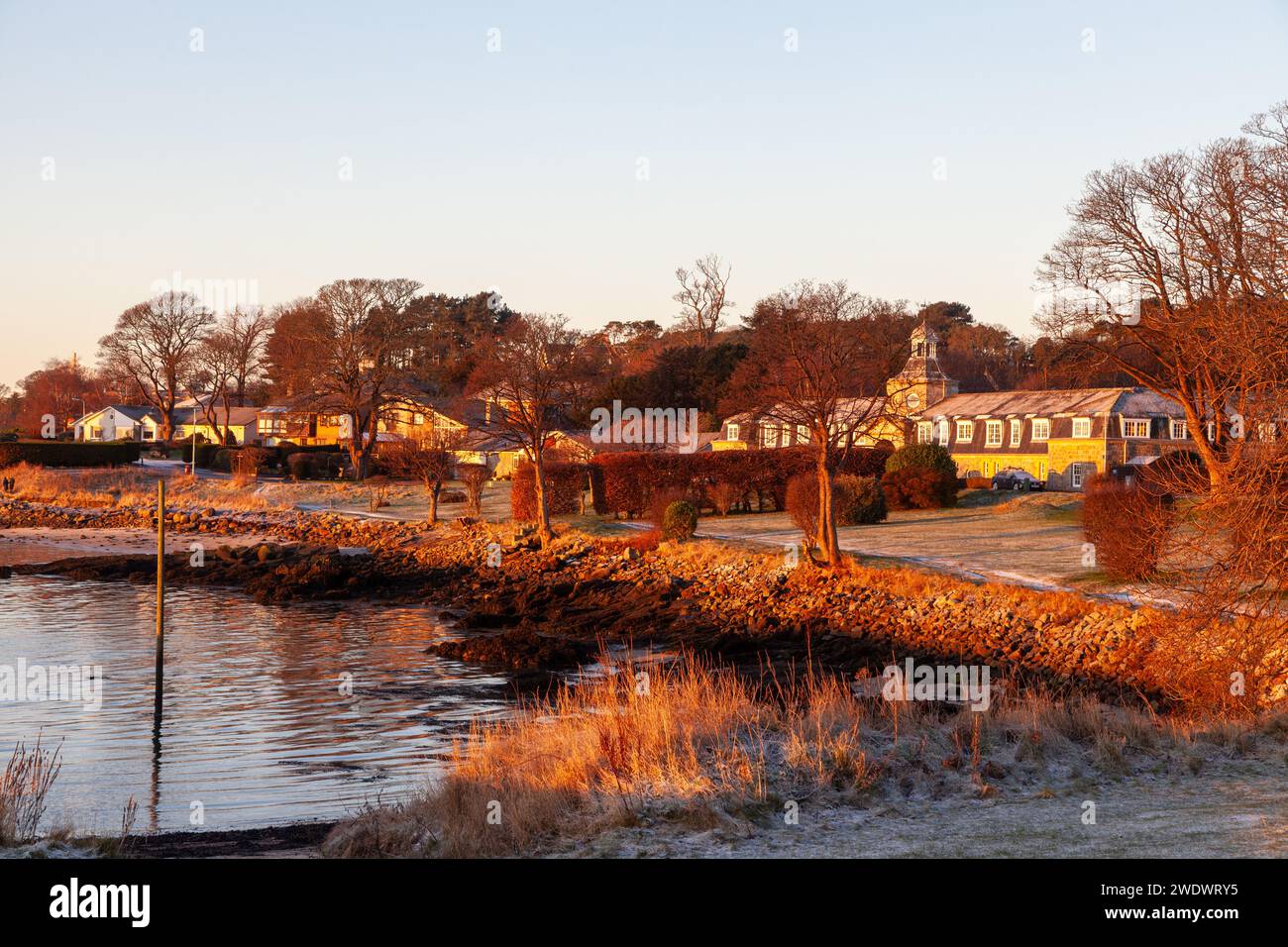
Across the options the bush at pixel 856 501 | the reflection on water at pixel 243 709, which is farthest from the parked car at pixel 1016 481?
the reflection on water at pixel 243 709

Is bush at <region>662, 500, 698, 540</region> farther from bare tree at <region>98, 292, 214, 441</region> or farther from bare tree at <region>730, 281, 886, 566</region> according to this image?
bare tree at <region>98, 292, 214, 441</region>

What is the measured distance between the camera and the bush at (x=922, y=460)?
1893 inches

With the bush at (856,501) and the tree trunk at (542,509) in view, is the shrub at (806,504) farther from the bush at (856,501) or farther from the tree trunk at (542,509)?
the tree trunk at (542,509)

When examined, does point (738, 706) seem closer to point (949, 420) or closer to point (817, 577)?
point (817, 577)

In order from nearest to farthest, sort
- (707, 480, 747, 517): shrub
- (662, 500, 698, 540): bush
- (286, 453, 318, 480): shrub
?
(662, 500, 698, 540): bush
(707, 480, 747, 517): shrub
(286, 453, 318, 480): shrub

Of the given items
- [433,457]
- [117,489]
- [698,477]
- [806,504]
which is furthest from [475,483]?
[117,489]

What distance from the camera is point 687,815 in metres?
10.1

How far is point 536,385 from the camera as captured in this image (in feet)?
132

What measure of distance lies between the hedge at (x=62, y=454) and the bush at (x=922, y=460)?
52934 mm

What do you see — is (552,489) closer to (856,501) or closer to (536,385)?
(536,385)

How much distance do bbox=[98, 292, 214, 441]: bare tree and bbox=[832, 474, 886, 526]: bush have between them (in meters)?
67.4

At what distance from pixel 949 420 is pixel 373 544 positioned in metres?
38.1

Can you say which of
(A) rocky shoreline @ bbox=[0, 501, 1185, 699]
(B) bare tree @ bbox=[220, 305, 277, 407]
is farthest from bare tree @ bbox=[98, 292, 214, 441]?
(A) rocky shoreline @ bbox=[0, 501, 1185, 699]

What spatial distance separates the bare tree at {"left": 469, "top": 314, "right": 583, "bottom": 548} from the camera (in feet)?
132
